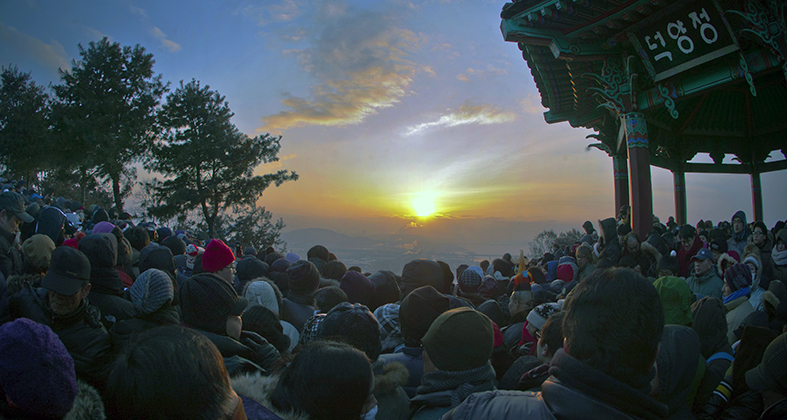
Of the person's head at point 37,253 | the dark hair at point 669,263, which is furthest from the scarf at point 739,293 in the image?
the person's head at point 37,253

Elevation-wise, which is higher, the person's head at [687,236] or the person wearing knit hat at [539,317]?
the person's head at [687,236]

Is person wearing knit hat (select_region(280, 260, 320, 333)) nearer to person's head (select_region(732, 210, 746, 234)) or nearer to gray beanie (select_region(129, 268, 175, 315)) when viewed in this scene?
gray beanie (select_region(129, 268, 175, 315))

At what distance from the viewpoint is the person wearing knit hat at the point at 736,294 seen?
3.80 metres

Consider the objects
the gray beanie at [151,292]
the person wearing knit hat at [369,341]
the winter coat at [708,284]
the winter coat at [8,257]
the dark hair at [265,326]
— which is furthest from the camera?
the winter coat at [708,284]

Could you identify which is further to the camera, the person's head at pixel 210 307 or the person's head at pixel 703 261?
the person's head at pixel 703 261

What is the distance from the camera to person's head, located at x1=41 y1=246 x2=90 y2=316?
209cm

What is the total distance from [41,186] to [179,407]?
1450 inches

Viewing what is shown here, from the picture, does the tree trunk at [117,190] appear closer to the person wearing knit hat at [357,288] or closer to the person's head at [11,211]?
the person's head at [11,211]

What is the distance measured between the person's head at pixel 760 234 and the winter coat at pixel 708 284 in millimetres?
1325

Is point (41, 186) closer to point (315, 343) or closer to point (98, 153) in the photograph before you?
point (98, 153)

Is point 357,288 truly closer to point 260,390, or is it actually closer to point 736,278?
point 260,390

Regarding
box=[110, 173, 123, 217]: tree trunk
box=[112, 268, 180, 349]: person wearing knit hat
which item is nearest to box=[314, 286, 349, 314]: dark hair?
box=[112, 268, 180, 349]: person wearing knit hat

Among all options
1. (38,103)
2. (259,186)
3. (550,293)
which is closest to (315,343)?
(550,293)

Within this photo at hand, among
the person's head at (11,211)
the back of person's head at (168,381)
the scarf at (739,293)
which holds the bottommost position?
the scarf at (739,293)
